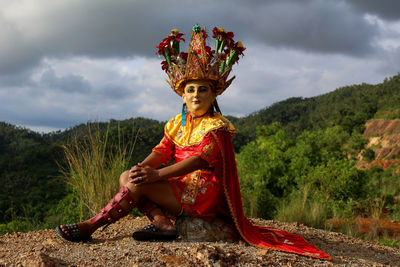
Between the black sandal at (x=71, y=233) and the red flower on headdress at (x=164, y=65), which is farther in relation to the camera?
the red flower on headdress at (x=164, y=65)

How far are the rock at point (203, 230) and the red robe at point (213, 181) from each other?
0.08m

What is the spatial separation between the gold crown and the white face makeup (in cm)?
6

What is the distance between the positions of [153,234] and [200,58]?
169 centimetres

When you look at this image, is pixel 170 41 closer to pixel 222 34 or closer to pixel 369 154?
pixel 222 34

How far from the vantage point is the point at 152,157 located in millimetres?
3826

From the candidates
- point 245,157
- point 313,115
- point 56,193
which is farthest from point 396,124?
point 56,193

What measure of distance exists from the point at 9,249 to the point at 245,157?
29.8 feet

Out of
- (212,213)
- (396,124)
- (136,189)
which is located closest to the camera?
(136,189)

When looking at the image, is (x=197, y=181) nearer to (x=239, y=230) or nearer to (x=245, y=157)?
(x=239, y=230)

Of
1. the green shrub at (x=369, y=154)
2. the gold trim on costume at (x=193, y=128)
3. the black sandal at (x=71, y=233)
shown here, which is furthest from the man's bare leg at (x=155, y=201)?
the green shrub at (x=369, y=154)

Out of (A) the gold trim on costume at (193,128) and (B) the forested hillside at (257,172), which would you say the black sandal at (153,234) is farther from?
(B) the forested hillside at (257,172)

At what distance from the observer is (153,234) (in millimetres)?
3451

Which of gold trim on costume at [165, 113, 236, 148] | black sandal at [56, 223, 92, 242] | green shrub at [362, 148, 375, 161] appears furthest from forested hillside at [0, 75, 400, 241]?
black sandal at [56, 223, 92, 242]

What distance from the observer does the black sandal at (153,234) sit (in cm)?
343
